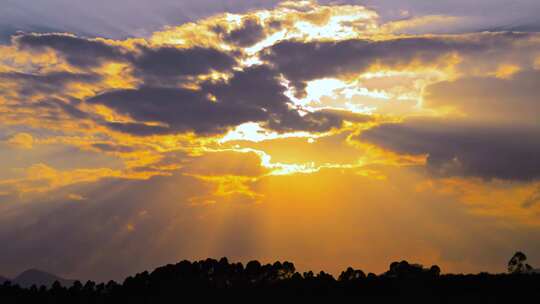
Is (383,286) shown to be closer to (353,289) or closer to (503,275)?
(353,289)

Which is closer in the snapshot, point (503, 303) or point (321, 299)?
point (503, 303)

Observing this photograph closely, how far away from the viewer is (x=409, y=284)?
182 metres

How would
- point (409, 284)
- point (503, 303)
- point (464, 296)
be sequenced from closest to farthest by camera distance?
point (503, 303) < point (464, 296) < point (409, 284)

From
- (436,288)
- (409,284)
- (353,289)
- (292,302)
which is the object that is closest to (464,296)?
(436,288)

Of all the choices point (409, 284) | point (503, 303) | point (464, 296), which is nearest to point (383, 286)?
point (409, 284)

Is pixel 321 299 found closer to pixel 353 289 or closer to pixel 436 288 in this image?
pixel 353 289

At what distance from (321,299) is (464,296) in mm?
52312

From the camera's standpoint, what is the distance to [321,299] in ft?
628

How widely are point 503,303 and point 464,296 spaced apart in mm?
12971

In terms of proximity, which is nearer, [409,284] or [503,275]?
[503,275]

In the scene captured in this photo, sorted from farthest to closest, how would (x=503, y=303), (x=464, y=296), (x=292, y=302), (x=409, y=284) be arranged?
(x=292, y=302) < (x=409, y=284) < (x=464, y=296) < (x=503, y=303)

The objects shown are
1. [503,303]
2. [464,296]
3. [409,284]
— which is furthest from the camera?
[409,284]

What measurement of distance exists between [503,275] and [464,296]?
16.5 m

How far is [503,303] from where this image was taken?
144 metres
